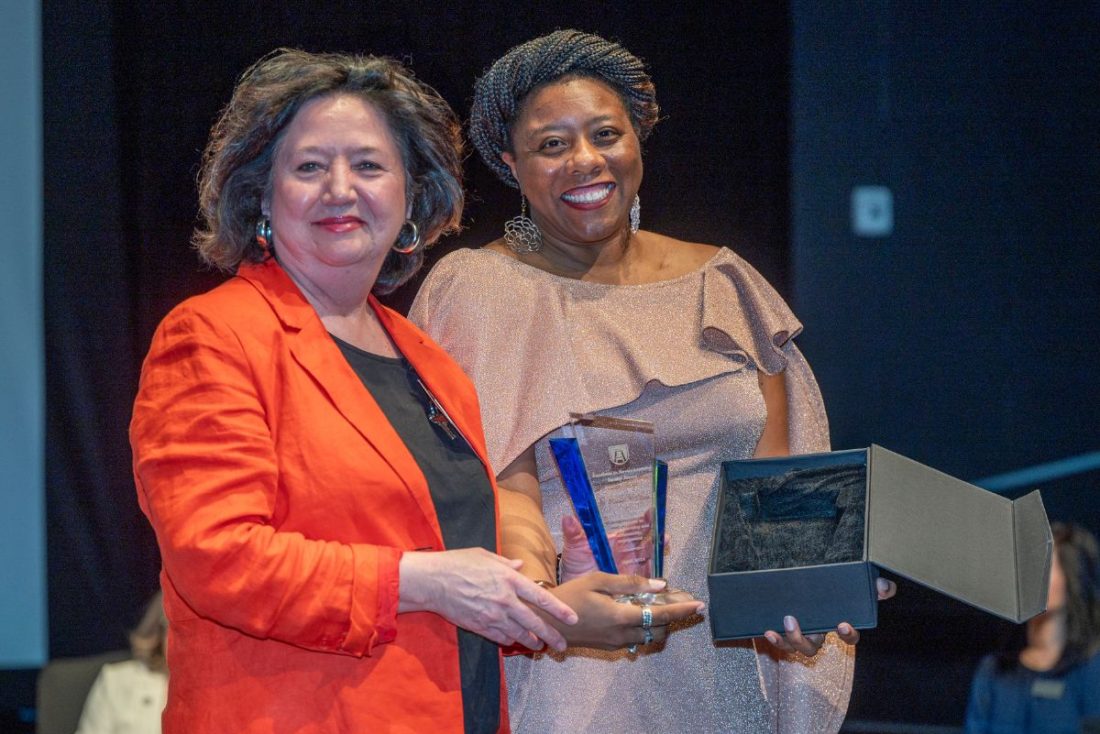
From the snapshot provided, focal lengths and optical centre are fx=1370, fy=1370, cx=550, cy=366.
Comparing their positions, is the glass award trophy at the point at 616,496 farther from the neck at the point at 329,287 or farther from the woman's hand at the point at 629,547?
the neck at the point at 329,287

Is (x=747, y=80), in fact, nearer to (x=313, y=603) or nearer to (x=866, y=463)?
(x=866, y=463)

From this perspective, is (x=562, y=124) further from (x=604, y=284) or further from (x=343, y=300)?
(x=343, y=300)

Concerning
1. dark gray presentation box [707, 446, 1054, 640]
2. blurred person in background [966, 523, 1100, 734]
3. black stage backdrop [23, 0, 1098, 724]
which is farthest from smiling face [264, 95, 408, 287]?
blurred person in background [966, 523, 1100, 734]

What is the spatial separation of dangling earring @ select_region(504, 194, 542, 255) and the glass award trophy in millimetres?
A: 639

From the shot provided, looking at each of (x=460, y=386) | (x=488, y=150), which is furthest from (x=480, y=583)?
(x=488, y=150)

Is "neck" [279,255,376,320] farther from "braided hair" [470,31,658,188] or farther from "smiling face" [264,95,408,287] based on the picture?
"braided hair" [470,31,658,188]

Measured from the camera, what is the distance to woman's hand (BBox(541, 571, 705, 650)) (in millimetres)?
1972

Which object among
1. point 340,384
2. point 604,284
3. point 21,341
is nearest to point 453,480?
point 340,384

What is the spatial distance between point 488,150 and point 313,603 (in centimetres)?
122

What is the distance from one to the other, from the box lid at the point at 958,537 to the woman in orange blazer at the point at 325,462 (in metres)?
0.33

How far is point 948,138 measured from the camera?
3.66 metres

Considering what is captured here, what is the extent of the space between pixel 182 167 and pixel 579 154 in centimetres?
146

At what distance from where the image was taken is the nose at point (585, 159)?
251 centimetres

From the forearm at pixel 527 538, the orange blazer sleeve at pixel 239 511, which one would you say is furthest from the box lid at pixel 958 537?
the orange blazer sleeve at pixel 239 511
